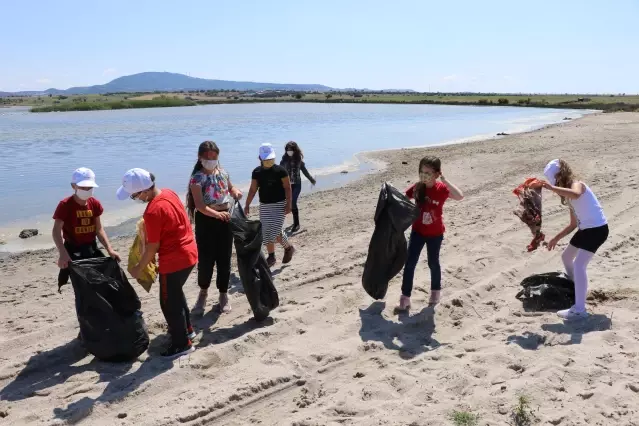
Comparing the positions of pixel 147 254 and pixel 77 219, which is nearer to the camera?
pixel 147 254

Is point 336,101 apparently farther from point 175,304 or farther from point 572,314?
point 175,304

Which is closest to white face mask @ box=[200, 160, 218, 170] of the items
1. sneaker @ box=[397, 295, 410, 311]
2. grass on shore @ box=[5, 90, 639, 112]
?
sneaker @ box=[397, 295, 410, 311]

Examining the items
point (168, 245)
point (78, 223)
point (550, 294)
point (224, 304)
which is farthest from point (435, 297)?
point (78, 223)

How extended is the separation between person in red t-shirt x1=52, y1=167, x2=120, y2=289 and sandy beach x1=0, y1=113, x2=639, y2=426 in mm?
852

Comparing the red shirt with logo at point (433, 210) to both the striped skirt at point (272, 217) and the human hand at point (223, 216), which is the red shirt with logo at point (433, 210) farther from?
the striped skirt at point (272, 217)

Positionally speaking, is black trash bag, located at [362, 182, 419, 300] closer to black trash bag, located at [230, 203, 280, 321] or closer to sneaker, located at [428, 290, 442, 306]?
sneaker, located at [428, 290, 442, 306]

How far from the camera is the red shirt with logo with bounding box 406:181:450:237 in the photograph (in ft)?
16.6

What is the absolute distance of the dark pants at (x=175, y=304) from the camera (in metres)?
4.41

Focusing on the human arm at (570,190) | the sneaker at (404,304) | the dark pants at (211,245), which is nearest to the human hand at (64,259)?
the dark pants at (211,245)

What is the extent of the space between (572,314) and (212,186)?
3510mm

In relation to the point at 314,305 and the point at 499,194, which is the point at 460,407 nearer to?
the point at 314,305

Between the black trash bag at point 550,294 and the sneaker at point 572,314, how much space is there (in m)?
0.25

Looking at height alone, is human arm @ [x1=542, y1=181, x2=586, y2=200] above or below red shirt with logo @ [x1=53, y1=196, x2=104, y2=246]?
above

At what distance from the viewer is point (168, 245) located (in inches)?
169
